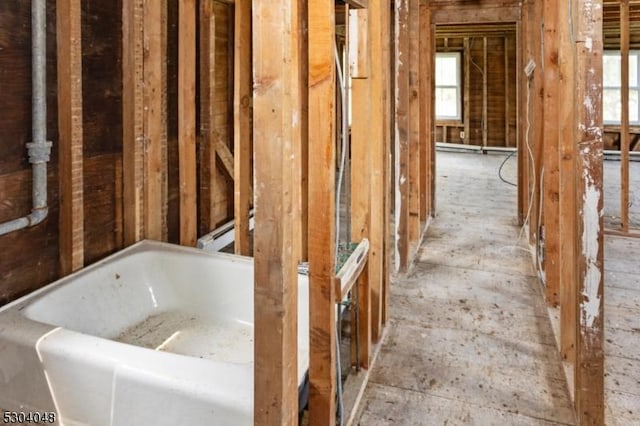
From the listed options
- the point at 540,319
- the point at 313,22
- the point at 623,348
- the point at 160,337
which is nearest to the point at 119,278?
the point at 160,337

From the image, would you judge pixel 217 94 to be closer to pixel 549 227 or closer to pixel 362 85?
pixel 362 85

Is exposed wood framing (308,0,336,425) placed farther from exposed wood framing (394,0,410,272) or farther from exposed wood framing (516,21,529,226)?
exposed wood framing (516,21,529,226)

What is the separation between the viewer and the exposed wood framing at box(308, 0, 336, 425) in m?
1.34

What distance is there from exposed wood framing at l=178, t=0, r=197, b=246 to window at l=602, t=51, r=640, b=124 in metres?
7.86

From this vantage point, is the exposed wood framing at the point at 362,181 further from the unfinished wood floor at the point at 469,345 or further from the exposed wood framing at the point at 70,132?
the exposed wood framing at the point at 70,132

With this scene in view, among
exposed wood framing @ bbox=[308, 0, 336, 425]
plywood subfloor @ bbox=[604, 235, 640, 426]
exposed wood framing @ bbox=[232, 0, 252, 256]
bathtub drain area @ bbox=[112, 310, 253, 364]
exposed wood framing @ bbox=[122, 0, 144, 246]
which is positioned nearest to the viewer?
exposed wood framing @ bbox=[308, 0, 336, 425]

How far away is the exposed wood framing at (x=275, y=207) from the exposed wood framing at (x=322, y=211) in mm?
266

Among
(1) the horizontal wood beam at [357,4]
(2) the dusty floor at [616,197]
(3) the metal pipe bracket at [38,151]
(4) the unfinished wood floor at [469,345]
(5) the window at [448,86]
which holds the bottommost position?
(4) the unfinished wood floor at [469,345]

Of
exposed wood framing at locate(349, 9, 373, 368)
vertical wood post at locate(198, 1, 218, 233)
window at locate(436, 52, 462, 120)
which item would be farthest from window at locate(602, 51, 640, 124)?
exposed wood framing at locate(349, 9, 373, 368)

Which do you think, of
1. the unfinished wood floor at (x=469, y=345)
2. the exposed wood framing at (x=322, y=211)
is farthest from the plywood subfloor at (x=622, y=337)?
the exposed wood framing at (x=322, y=211)

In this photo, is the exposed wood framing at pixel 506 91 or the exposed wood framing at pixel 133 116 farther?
the exposed wood framing at pixel 506 91

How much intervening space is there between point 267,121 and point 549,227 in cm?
206

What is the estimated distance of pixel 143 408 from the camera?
1411 mm

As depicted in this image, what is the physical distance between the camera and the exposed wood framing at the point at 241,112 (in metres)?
2.46
